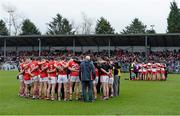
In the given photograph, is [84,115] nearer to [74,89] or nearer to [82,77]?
[82,77]

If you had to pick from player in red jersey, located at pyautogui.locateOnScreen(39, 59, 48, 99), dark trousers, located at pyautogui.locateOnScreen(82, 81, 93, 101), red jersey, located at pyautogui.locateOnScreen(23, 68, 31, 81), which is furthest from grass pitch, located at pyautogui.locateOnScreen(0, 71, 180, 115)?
red jersey, located at pyautogui.locateOnScreen(23, 68, 31, 81)

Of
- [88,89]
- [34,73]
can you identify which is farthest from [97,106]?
[34,73]

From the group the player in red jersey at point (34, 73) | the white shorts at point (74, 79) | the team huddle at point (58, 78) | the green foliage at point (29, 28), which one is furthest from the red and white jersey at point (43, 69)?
the green foliage at point (29, 28)

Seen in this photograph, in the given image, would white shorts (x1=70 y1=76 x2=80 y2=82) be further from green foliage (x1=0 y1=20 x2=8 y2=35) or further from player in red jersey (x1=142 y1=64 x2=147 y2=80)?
green foliage (x1=0 y1=20 x2=8 y2=35)

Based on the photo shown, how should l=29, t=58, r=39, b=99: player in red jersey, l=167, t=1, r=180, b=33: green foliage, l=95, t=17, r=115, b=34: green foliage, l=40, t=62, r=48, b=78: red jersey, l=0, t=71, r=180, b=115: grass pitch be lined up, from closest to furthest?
l=0, t=71, r=180, b=115: grass pitch
l=40, t=62, r=48, b=78: red jersey
l=29, t=58, r=39, b=99: player in red jersey
l=167, t=1, r=180, b=33: green foliage
l=95, t=17, r=115, b=34: green foliage

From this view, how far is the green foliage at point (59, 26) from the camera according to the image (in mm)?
94062

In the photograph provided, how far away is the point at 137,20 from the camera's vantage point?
9494 cm

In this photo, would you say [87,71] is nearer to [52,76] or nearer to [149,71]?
[52,76]

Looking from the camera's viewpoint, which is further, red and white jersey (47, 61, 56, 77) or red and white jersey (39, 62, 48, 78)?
red and white jersey (39, 62, 48, 78)

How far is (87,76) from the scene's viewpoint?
1546 cm

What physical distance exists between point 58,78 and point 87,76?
1.24 m

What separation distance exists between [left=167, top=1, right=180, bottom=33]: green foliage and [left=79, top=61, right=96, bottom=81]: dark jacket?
6511 centimetres

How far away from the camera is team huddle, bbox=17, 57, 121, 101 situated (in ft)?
51.9

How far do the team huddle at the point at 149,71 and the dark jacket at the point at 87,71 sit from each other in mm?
15086
